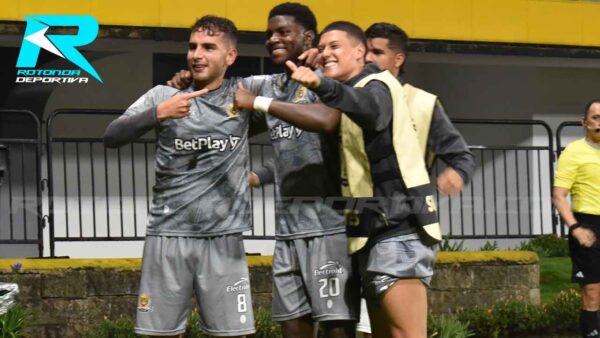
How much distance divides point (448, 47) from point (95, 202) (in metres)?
4.89

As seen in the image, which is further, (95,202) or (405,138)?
(95,202)

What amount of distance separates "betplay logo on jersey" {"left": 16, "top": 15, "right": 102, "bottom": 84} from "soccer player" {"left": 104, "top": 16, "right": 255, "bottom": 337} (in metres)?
6.92

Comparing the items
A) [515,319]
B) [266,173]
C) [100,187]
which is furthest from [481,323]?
[100,187]

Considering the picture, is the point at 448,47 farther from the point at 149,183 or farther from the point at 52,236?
the point at 52,236

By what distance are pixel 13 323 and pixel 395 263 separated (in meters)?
4.97

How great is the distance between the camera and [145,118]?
22.1ft

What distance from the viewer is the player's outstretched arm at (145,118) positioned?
6602mm

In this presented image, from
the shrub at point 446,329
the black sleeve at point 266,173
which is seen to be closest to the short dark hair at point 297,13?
the black sleeve at point 266,173

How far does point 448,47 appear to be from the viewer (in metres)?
15.4

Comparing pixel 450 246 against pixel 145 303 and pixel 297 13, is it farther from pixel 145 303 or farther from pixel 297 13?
pixel 145 303

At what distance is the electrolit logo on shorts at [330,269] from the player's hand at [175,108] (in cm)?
117

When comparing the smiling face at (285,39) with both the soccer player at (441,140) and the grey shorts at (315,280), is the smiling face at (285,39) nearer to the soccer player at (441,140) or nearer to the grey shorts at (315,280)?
the soccer player at (441,140)

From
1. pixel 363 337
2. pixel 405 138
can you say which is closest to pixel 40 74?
pixel 363 337

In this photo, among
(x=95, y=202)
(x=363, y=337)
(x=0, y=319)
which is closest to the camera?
(x=363, y=337)
